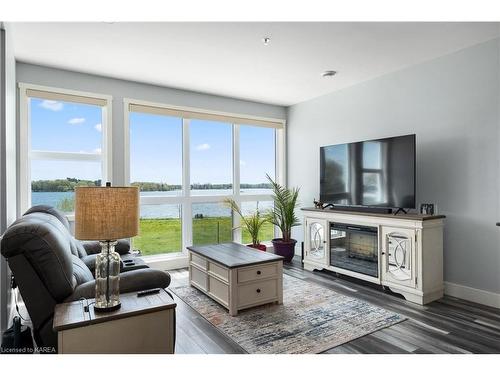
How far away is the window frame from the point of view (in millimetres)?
3484

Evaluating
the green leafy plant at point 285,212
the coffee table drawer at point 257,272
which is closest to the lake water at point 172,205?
the green leafy plant at point 285,212

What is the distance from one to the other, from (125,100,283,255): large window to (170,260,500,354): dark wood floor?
150 centimetres

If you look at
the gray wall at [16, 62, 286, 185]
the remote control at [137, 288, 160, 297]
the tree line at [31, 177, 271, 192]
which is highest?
the gray wall at [16, 62, 286, 185]

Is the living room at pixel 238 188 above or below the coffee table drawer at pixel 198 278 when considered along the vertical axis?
above

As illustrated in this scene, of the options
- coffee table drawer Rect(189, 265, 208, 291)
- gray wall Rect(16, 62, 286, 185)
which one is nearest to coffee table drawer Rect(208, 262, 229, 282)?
coffee table drawer Rect(189, 265, 208, 291)

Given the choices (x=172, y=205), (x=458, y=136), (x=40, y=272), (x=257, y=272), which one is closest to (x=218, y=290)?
(x=257, y=272)

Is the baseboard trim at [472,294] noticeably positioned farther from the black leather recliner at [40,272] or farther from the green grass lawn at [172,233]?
the black leather recliner at [40,272]

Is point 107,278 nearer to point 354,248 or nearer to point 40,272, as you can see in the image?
point 40,272

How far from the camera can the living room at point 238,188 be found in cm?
178

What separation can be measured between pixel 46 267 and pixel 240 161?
3742 mm

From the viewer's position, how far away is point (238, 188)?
17.0 feet

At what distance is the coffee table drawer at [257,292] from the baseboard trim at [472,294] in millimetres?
1877

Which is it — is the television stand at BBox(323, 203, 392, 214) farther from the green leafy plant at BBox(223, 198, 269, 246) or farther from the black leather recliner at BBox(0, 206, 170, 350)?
the black leather recliner at BBox(0, 206, 170, 350)
